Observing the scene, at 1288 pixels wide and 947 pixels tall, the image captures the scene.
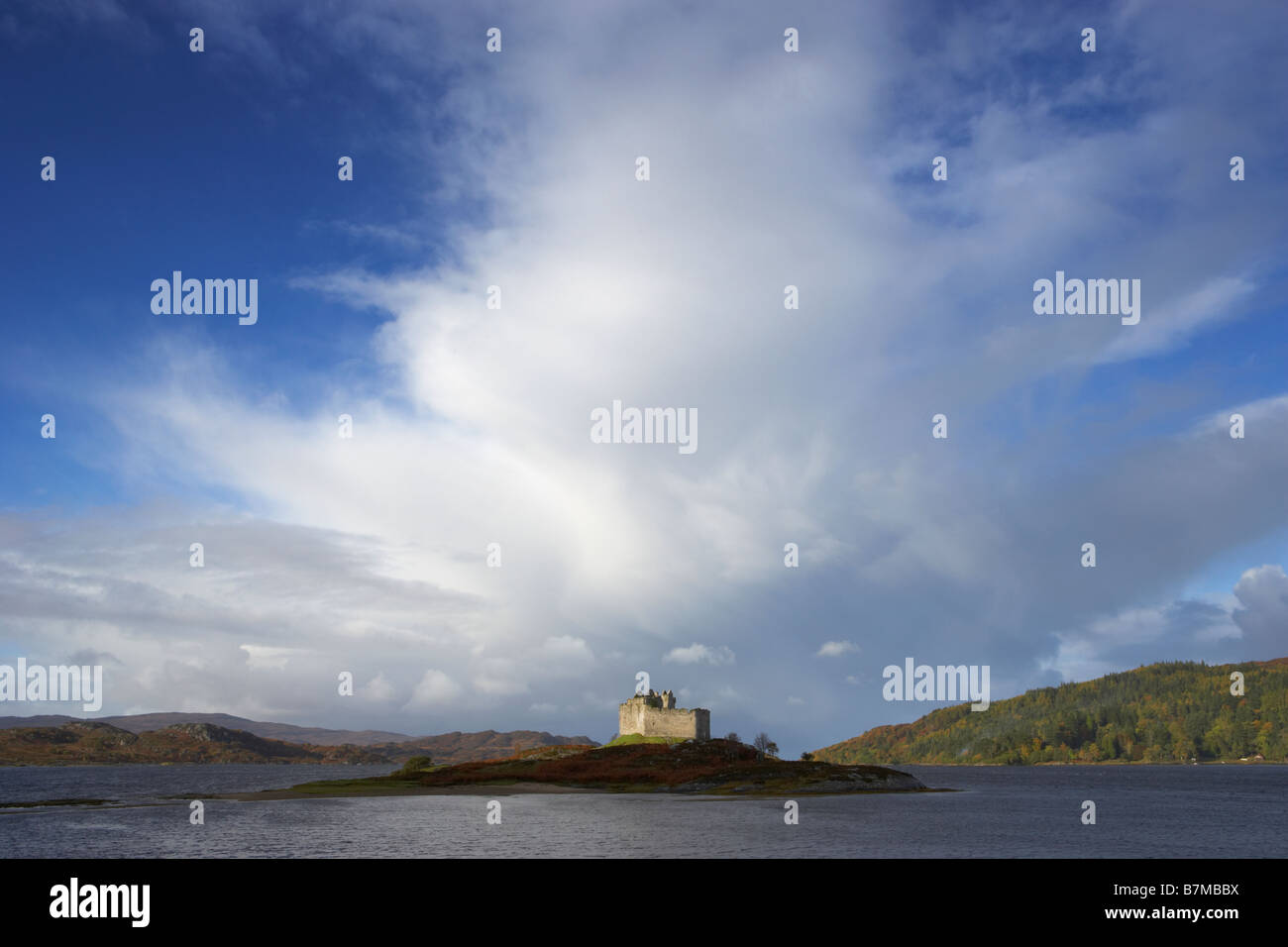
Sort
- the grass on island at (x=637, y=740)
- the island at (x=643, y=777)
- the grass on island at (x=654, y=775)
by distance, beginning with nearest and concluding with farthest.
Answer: the island at (x=643, y=777)
the grass on island at (x=654, y=775)
the grass on island at (x=637, y=740)

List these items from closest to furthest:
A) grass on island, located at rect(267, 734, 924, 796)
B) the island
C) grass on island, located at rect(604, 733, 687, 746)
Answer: the island, grass on island, located at rect(267, 734, 924, 796), grass on island, located at rect(604, 733, 687, 746)

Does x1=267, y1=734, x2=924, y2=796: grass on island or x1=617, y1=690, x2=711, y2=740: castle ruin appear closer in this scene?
x1=267, y1=734, x2=924, y2=796: grass on island

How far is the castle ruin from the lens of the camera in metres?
149

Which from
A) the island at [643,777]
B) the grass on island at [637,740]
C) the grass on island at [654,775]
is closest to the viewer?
the island at [643,777]

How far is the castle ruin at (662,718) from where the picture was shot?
488 ft

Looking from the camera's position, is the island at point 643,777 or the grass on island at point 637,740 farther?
the grass on island at point 637,740

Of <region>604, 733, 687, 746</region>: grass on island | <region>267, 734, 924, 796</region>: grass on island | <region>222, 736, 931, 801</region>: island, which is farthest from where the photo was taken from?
<region>604, 733, 687, 746</region>: grass on island

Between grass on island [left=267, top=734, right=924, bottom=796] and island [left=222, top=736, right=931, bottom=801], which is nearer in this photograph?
island [left=222, top=736, right=931, bottom=801]

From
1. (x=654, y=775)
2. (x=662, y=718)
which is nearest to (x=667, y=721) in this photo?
(x=662, y=718)

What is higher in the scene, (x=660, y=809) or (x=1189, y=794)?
(x=660, y=809)
